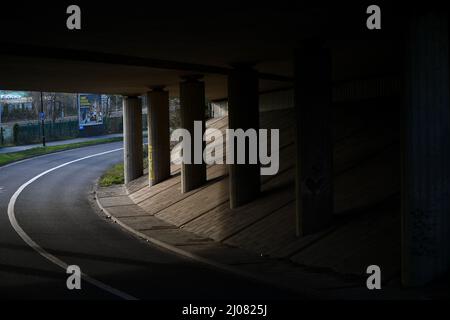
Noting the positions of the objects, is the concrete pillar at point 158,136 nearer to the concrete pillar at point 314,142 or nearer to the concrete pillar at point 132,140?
the concrete pillar at point 132,140

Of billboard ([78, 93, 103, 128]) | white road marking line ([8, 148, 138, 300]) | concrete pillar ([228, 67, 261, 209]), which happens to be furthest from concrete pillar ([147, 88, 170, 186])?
billboard ([78, 93, 103, 128])

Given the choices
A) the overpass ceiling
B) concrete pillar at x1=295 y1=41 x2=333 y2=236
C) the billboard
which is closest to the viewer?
the overpass ceiling

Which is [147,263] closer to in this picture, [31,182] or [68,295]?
[68,295]

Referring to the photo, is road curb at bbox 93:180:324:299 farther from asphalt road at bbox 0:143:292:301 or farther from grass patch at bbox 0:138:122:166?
grass patch at bbox 0:138:122:166

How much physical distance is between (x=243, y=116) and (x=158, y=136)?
12335 mm

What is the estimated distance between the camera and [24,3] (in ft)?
45.2

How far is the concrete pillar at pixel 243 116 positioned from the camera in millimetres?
25375

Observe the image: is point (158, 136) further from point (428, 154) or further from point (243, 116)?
point (428, 154)

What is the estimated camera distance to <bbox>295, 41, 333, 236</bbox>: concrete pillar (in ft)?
65.8

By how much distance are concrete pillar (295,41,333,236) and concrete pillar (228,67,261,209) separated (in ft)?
17.0

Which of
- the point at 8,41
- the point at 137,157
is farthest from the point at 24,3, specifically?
the point at 137,157

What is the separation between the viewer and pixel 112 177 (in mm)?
43281

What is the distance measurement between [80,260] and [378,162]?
11362 mm

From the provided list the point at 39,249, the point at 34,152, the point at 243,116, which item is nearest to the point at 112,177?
the point at 34,152
